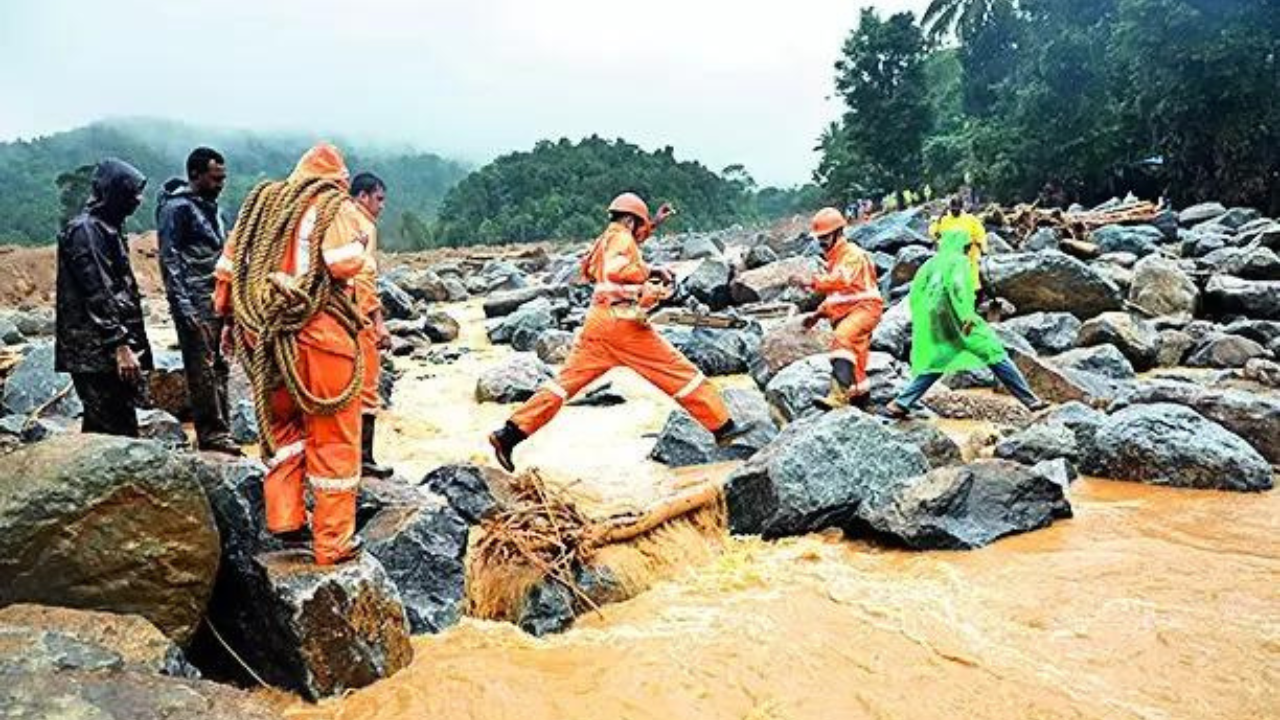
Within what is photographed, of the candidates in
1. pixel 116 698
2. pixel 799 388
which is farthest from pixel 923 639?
pixel 799 388

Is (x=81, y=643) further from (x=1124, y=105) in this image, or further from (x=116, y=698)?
(x=1124, y=105)

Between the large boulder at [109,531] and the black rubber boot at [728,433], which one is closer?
the large boulder at [109,531]

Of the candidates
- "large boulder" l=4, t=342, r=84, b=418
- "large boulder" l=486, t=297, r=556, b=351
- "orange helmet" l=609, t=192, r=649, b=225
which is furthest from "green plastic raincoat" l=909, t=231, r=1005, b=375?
"large boulder" l=4, t=342, r=84, b=418

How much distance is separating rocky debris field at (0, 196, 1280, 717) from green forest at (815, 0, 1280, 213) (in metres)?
8.17

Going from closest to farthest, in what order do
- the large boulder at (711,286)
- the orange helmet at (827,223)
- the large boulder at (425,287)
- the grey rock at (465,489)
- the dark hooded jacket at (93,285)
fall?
the dark hooded jacket at (93,285) → the grey rock at (465,489) → the orange helmet at (827,223) → the large boulder at (711,286) → the large boulder at (425,287)

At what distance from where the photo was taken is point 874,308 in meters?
6.50

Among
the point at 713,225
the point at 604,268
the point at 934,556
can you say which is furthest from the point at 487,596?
the point at 713,225

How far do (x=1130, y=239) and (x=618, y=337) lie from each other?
1145cm

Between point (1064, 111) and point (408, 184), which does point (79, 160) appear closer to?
point (408, 184)

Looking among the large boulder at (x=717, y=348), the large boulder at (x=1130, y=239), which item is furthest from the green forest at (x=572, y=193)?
the large boulder at (x=717, y=348)

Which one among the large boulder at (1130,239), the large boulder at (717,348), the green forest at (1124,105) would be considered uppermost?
the green forest at (1124,105)

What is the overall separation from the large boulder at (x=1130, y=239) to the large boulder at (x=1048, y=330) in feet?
17.1

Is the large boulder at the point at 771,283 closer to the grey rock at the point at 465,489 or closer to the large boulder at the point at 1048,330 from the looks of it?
the large boulder at the point at 1048,330

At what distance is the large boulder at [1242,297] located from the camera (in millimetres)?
9617
